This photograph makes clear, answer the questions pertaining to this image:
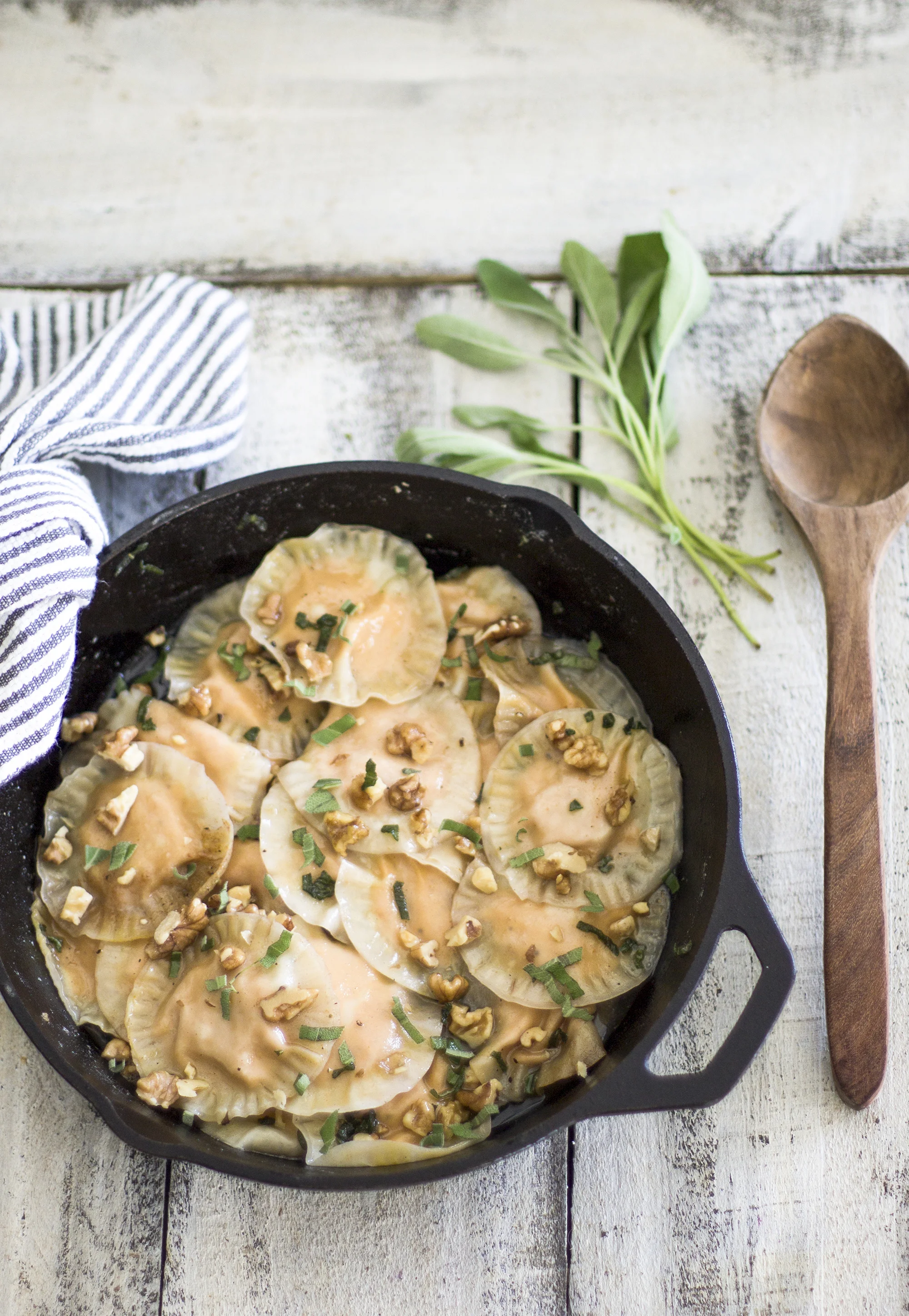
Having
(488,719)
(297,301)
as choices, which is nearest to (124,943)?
(488,719)

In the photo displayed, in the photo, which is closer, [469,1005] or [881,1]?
[469,1005]

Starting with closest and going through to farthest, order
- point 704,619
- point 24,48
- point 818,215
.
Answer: point 704,619, point 818,215, point 24,48

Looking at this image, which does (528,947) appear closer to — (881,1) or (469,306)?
(469,306)

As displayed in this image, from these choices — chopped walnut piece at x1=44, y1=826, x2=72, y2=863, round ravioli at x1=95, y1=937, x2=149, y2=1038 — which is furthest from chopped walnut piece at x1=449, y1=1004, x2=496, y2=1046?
chopped walnut piece at x1=44, y1=826, x2=72, y2=863

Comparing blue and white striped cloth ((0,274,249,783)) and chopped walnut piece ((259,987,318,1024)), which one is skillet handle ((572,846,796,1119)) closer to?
chopped walnut piece ((259,987,318,1024))

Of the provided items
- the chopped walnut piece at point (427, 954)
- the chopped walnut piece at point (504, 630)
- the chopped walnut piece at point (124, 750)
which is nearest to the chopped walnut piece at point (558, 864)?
the chopped walnut piece at point (427, 954)

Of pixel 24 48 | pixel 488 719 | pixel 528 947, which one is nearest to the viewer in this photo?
pixel 528 947

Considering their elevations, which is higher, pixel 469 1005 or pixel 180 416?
pixel 180 416

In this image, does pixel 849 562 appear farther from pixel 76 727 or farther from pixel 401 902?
pixel 76 727

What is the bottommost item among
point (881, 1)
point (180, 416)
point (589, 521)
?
point (589, 521)
